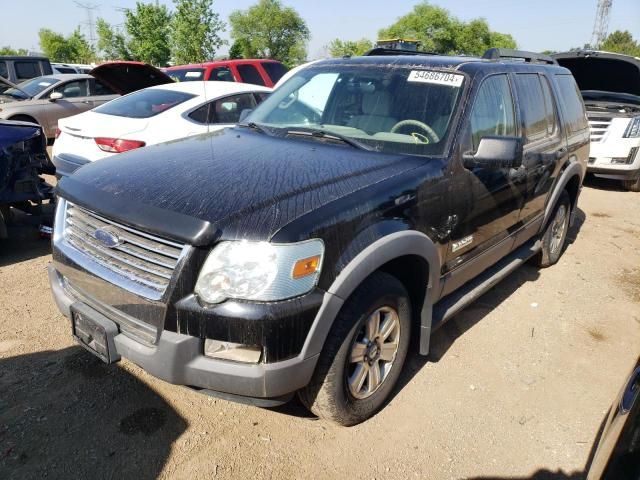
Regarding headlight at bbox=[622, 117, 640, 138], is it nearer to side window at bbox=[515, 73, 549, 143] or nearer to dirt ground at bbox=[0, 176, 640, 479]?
side window at bbox=[515, 73, 549, 143]

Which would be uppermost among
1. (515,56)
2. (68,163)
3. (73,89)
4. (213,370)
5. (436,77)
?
(515,56)

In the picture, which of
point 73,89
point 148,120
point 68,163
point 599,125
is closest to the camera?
point 68,163

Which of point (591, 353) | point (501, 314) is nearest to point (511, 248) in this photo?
point (501, 314)

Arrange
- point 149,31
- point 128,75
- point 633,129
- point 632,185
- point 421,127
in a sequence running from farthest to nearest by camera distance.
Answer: point 149,31, point 632,185, point 633,129, point 128,75, point 421,127

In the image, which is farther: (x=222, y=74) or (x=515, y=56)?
(x=222, y=74)

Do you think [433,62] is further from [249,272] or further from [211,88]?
[211,88]

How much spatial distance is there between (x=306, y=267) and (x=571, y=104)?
3916 mm

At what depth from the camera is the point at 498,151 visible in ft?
9.51

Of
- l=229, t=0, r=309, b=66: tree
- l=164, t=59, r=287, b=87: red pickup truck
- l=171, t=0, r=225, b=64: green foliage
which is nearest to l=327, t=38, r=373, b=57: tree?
l=229, t=0, r=309, b=66: tree

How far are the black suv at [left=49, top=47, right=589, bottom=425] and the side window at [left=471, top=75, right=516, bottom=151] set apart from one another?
2 centimetres

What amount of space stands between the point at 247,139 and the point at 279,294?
1.54m

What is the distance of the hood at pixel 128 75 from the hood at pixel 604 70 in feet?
23.6

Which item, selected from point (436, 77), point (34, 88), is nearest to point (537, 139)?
point (436, 77)

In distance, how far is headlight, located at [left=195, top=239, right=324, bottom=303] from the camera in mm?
2061
